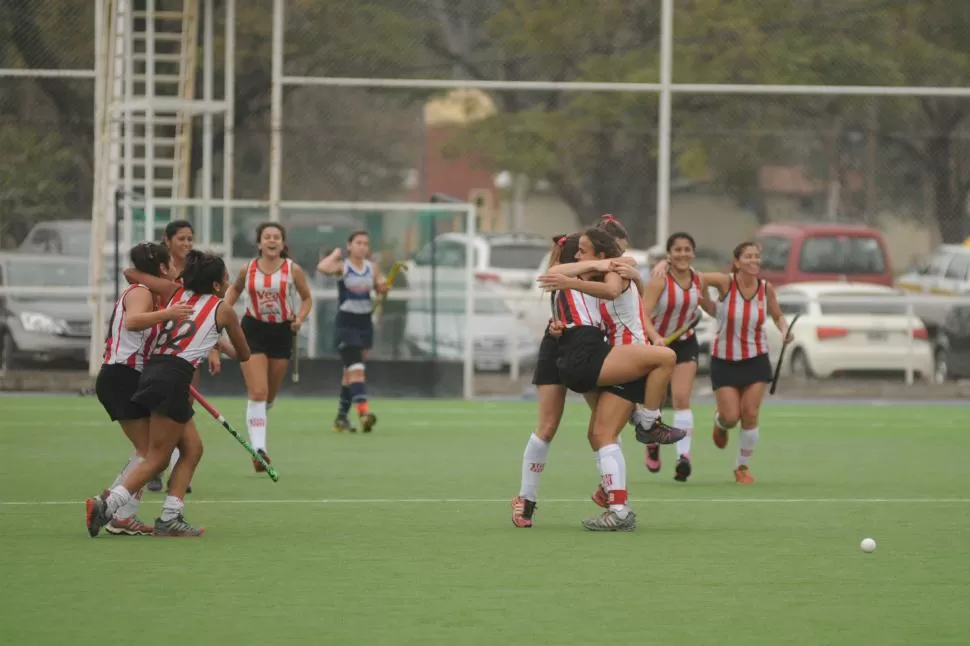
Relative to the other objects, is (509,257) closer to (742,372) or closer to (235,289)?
(235,289)

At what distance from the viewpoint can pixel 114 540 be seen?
11.2 m

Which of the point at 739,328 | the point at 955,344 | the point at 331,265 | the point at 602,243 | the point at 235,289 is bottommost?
the point at 955,344

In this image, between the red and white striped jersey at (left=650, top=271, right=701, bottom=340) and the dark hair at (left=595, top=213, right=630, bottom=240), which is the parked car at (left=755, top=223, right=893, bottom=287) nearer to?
the red and white striped jersey at (left=650, top=271, right=701, bottom=340)

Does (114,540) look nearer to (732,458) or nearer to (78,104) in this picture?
(732,458)

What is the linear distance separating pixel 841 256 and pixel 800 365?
5.33ft

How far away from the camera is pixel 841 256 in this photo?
1081 inches

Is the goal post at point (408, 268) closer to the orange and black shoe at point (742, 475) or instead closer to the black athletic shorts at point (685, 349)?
the black athletic shorts at point (685, 349)

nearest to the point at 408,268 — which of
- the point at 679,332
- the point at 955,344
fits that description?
the point at 955,344

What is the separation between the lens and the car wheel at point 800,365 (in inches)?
1080

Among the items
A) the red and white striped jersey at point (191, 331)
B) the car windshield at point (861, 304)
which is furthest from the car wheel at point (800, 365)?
the red and white striped jersey at point (191, 331)

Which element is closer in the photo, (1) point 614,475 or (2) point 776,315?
(1) point 614,475

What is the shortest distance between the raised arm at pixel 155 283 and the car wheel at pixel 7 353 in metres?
15.1

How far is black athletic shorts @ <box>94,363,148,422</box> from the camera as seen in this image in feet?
37.6

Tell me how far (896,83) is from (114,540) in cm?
1816
